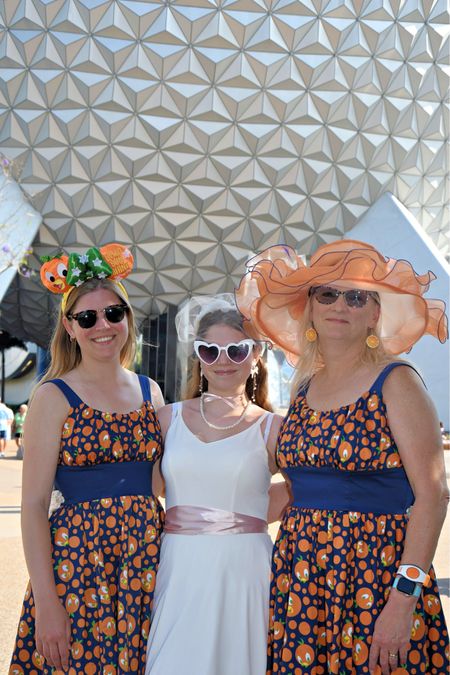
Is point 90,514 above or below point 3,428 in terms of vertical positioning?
below

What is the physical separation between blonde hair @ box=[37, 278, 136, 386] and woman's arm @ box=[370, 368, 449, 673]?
1314mm

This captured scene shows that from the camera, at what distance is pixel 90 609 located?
2838 mm

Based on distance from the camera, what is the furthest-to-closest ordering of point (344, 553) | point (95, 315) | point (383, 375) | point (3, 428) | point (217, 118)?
point (3, 428) < point (217, 118) < point (95, 315) < point (383, 375) < point (344, 553)

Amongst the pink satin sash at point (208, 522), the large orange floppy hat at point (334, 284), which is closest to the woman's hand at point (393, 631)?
the pink satin sash at point (208, 522)

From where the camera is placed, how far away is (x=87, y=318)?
10.5 feet

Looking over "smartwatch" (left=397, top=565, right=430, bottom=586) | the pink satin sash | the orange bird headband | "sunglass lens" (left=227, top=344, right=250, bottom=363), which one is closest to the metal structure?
the orange bird headband

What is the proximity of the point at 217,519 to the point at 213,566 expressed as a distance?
0.64ft

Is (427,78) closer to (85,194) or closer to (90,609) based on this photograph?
(85,194)

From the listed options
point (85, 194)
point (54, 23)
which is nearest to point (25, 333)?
point (85, 194)

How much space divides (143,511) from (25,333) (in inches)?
1075

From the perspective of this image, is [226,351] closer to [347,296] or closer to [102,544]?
[347,296]

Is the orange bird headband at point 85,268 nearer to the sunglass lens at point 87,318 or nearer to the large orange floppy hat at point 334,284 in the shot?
the sunglass lens at point 87,318

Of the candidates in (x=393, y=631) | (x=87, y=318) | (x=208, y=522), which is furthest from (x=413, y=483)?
(x=87, y=318)

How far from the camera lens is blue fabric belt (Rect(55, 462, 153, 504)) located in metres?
2.95
